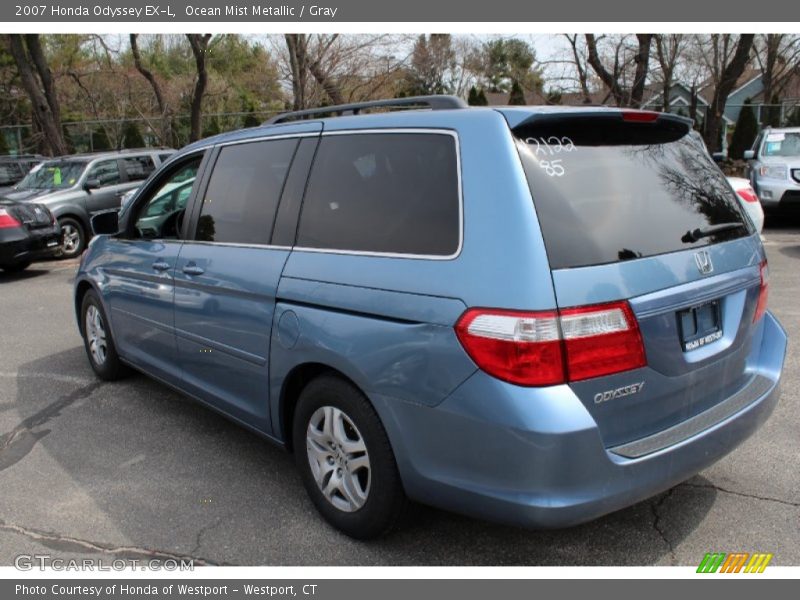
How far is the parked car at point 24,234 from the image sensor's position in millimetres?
10266

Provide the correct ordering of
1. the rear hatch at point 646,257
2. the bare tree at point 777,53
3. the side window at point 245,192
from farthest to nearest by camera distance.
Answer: the bare tree at point 777,53 → the side window at point 245,192 → the rear hatch at point 646,257

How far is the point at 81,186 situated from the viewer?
12352 mm

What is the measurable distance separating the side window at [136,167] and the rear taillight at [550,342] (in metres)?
12.2

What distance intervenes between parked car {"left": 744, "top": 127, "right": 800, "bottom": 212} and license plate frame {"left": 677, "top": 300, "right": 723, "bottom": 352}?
1080cm

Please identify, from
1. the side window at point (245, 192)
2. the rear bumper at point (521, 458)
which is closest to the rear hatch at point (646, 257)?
the rear bumper at point (521, 458)

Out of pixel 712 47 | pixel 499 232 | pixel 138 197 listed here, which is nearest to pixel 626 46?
pixel 712 47

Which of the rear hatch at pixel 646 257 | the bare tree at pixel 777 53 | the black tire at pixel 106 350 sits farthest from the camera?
the bare tree at pixel 777 53

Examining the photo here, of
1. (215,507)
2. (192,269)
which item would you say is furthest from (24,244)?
(215,507)

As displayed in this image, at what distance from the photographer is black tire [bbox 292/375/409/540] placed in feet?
9.08

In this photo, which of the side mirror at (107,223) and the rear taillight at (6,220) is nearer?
the side mirror at (107,223)

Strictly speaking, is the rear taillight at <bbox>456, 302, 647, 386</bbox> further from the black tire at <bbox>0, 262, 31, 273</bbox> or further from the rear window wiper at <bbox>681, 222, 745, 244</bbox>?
the black tire at <bbox>0, 262, 31, 273</bbox>

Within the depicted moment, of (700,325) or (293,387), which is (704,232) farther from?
(293,387)

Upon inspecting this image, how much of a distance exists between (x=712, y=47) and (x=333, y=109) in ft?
81.2

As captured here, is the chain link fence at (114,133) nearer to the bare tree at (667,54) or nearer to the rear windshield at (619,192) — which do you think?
the bare tree at (667,54)
